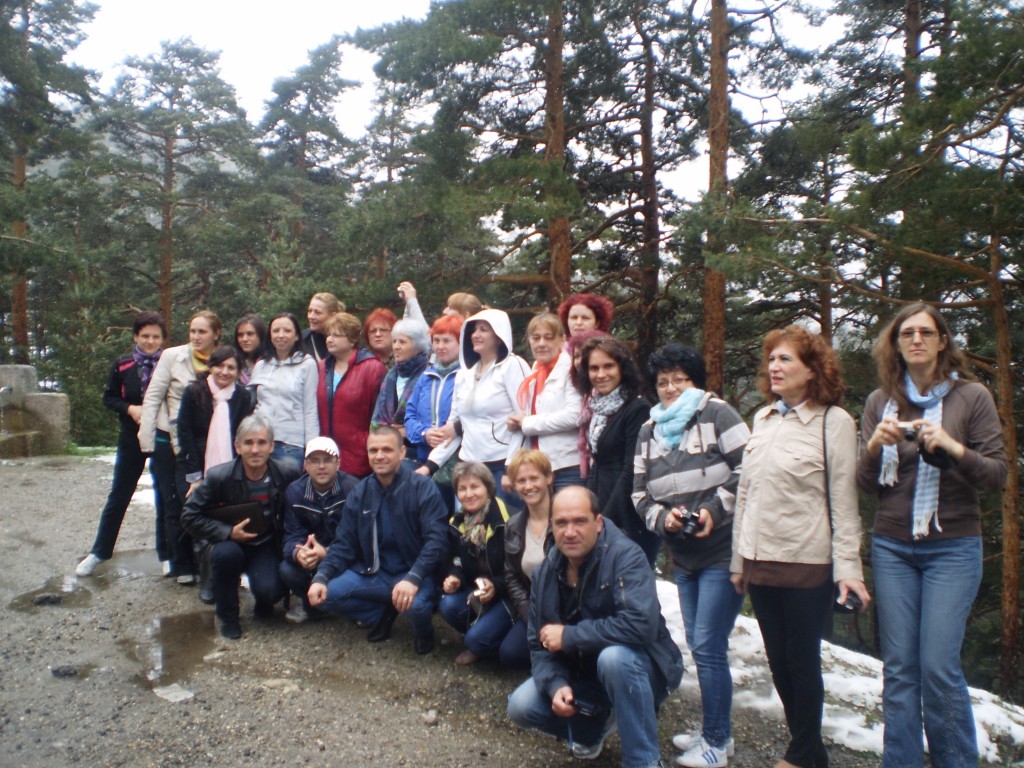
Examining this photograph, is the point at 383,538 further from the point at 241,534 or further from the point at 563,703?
the point at 563,703

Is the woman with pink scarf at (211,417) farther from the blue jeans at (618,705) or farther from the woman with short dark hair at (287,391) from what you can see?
the blue jeans at (618,705)

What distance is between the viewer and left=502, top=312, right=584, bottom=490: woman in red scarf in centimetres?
418

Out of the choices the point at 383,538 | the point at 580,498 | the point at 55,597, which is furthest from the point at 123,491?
the point at 580,498

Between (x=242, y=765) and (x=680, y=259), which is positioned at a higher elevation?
(x=680, y=259)

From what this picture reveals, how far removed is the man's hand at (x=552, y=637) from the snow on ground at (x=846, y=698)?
1222 millimetres

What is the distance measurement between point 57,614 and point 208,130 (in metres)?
22.4

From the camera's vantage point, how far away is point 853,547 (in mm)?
2887

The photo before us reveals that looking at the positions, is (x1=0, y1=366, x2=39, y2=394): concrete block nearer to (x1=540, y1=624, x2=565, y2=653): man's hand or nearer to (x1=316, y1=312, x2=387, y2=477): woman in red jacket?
(x1=316, y1=312, x2=387, y2=477): woman in red jacket

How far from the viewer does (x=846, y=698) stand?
3.98 meters

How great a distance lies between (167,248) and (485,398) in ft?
70.6

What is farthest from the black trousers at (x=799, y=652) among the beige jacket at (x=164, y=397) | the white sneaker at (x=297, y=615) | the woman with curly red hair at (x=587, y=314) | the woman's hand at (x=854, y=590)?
the beige jacket at (x=164, y=397)

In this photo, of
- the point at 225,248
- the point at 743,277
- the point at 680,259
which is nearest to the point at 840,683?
the point at 743,277

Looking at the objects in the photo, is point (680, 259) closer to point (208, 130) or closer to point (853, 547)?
point (853, 547)

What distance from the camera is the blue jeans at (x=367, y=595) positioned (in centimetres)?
427
